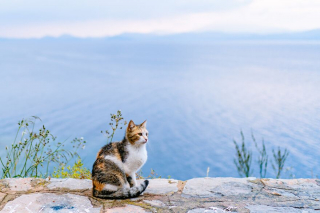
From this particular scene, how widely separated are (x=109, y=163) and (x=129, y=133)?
385 mm

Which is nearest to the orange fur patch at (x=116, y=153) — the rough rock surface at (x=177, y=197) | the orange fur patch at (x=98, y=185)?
the orange fur patch at (x=98, y=185)

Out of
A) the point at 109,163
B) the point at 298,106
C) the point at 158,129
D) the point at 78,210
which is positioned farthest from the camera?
the point at 298,106

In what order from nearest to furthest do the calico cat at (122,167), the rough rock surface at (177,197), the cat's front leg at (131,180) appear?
1. the rough rock surface at (177,197)
2. the calico cat at (122,167)
3. the cat's front leg at (131,180)

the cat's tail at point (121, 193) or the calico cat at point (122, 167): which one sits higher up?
the calico cat at point (122, 167)

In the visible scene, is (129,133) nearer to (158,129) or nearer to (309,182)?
(309,182)

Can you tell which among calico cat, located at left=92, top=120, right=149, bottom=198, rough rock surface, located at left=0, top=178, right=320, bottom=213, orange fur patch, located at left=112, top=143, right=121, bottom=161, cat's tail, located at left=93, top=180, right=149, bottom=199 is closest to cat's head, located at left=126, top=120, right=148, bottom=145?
calico cat, located at left=92, top=120, right=149, bottom=198

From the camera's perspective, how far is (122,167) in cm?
383

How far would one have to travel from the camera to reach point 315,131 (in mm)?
13586

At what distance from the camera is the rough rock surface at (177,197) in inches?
144

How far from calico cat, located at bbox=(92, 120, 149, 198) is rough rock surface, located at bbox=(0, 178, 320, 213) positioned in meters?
0.10

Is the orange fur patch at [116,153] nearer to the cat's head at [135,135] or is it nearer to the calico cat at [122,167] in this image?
the calico cat at [122,167]

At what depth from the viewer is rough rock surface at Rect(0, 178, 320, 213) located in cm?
366

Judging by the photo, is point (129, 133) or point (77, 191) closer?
point (129, 133)

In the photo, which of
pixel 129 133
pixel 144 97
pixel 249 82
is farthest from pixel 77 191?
pixel 249 82
